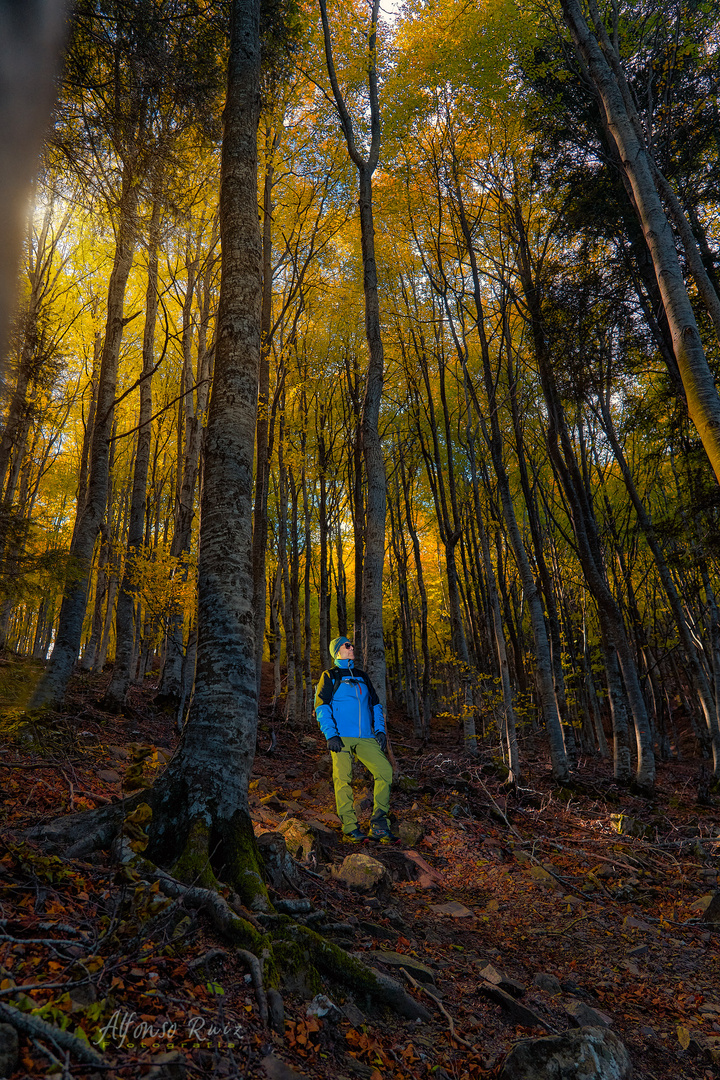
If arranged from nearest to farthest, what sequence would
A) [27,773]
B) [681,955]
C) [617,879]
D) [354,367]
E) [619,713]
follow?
[681,955] → [27,773] → [617,879] → [619,713] → [354,367]

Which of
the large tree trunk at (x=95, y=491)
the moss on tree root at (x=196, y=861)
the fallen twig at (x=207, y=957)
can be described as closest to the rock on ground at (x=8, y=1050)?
the fallen twig at (x=207, y=957)

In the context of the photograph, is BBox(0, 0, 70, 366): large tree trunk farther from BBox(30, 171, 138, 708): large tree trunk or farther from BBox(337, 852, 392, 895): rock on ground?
BBox(337, 852, 392, 895): rock on ground

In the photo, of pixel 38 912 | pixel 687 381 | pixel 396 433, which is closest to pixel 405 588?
pixel 396 433

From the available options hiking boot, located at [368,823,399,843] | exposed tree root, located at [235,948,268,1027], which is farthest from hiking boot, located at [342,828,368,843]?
exposed tree root, located at [235,948,268,1027]

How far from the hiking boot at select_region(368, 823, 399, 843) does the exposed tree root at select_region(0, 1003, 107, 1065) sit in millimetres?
4529

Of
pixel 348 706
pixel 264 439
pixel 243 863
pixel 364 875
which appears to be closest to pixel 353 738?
pixel 348 706

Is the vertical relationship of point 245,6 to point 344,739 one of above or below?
above

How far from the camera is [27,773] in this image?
443cm

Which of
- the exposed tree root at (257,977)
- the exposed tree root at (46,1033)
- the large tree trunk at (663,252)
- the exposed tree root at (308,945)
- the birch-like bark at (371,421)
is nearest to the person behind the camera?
the exposed tree root at (46,1033)

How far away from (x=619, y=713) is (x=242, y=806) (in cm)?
836

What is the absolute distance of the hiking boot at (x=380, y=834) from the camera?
5512mm

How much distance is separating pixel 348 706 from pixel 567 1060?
357 centimetres

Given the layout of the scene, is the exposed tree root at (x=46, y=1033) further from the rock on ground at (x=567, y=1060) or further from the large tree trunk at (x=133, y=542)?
the large tree trunk at (x=133, y=542)

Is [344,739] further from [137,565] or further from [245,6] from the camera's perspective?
[245,6]
